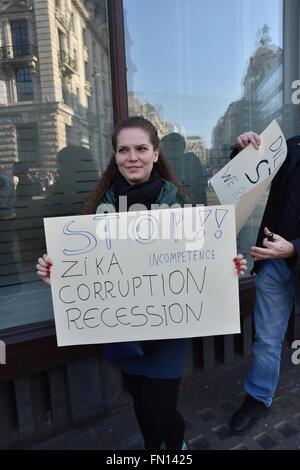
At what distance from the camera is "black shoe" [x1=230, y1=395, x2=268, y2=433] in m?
2.13

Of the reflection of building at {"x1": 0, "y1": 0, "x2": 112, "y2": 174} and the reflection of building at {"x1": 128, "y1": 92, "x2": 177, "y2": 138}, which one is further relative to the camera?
the reflection of building at {"x1": 128, "y1": 92, "x2": 177, "y2": 138}

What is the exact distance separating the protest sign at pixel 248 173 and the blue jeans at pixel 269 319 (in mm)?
602

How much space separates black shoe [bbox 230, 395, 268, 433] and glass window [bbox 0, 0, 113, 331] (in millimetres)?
1445

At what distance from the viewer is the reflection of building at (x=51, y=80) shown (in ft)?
7.42

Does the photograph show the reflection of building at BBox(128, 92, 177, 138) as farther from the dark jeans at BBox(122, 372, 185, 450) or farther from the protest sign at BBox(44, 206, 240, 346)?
the dark jeans at BBox(122, 372, 185, 450)

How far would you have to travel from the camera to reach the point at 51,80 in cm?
237

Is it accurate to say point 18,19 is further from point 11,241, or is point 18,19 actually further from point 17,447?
point 17,447

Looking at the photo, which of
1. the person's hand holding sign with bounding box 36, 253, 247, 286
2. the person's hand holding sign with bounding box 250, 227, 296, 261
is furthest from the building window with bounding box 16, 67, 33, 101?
the person's hand holding sign with bounding box 250, 227, 296, 261

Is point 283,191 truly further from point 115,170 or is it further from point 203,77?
point 203,77

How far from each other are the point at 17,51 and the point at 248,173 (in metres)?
1.77

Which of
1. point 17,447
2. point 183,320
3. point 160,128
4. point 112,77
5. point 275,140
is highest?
point 112,77

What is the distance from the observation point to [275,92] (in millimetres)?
3178
